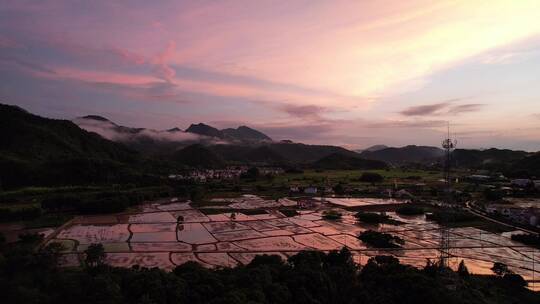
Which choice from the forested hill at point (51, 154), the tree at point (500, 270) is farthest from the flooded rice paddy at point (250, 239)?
the forested hill at point (51, 154)

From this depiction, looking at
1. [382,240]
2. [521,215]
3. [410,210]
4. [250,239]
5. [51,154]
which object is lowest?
[250,239]

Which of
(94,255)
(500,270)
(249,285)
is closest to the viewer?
(249,285)

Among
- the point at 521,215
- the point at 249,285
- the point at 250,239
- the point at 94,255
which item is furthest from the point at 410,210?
the point at 94,255

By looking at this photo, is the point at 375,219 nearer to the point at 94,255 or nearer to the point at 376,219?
the point at 376,219

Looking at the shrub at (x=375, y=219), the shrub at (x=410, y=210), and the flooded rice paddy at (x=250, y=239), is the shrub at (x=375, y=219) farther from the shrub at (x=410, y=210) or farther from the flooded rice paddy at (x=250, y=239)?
the shrub at (x=410, y=210)

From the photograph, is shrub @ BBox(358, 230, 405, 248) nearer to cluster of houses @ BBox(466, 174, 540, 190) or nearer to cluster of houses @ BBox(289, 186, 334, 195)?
cluster of houses @ BBox(289, 186, 334, 195)

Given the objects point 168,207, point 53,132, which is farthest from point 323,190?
point 53,132
